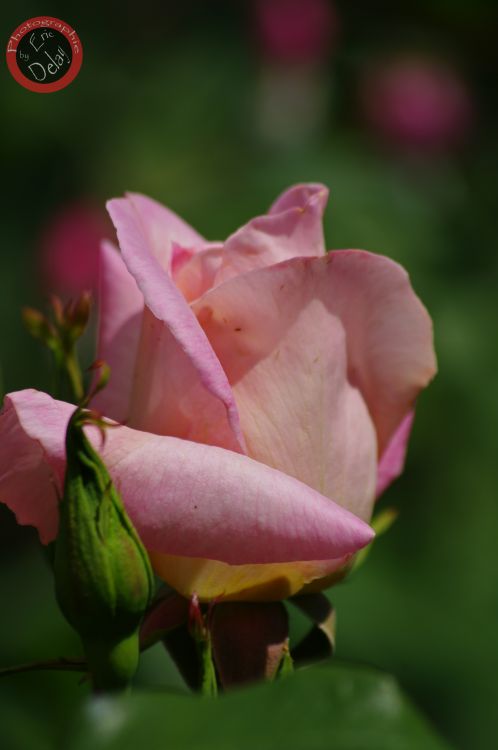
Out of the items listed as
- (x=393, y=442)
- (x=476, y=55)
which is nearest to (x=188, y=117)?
(x=476, y=55)

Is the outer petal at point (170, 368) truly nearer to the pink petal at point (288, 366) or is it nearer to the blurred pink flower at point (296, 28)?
the pink petal at point (288, 366)

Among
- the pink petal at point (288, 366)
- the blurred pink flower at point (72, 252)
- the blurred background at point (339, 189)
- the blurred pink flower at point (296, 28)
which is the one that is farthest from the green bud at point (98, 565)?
the blurred pink flower at point (296, 28)

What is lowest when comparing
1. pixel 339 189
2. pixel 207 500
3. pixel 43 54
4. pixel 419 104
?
pixel 339 189

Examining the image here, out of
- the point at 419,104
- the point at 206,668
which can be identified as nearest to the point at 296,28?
the point at 419,104

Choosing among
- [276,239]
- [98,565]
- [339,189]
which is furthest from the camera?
[339,189]

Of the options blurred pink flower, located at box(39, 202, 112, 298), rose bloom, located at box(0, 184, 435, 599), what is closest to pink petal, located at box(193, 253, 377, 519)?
rose bloom, located at box(0, 184, 435, 599)

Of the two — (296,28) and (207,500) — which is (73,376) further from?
(296,28)

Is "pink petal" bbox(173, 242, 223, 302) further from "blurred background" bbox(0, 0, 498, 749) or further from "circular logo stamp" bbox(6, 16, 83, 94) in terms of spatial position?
"blurred background" bbox(0, 0, 498, 749)
